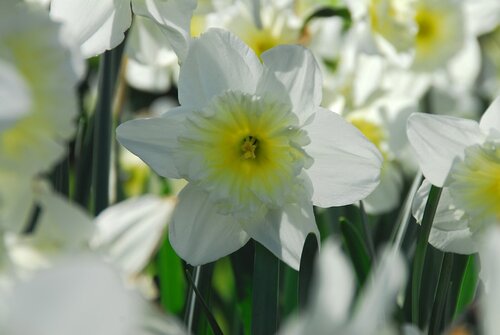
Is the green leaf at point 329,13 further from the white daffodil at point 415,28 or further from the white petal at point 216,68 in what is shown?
the white petal at point 216,68

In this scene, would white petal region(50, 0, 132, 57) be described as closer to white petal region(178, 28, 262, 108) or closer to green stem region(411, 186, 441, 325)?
white petal region(178, 28, 262, 108)

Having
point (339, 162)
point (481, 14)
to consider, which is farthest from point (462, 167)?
point (481, 14)

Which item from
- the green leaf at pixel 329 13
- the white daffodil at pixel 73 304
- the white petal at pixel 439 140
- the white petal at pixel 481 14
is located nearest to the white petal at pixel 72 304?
the white daffodil at pixel 73 304

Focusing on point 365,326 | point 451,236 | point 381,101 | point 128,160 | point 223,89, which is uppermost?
point 365,326

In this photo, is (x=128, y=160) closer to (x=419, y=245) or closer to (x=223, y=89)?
(x=223, y=89)

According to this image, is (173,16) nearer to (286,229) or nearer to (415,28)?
(286,229)

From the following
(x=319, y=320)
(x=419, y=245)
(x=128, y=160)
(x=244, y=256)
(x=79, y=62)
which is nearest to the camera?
(x=319, y=320)

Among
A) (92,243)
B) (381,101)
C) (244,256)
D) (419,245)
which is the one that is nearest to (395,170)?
(381,101)
